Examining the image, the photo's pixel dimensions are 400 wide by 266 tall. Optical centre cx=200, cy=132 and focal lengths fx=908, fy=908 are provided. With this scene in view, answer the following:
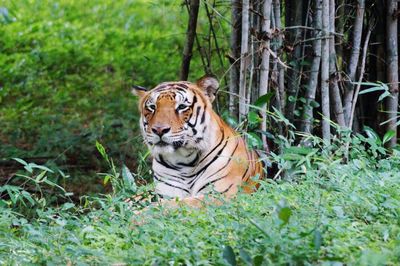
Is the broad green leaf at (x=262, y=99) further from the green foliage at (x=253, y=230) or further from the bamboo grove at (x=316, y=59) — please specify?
the green foliage at (x=253, y=230)

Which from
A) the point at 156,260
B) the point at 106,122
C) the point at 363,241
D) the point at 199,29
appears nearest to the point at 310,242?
the point at 363,241

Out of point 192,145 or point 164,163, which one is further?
point 164,163

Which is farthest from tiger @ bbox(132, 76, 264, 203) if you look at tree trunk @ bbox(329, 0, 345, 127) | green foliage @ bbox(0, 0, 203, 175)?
green foliage @ bbox(0, 0, 203, 175)

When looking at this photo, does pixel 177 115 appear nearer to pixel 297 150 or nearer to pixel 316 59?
pixel 297 150

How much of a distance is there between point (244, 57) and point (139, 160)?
3.74 ft

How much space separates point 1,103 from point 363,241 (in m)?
6.57

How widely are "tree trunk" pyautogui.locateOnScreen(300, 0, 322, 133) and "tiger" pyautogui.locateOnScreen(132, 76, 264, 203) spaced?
42cm

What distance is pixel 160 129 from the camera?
5570 mm

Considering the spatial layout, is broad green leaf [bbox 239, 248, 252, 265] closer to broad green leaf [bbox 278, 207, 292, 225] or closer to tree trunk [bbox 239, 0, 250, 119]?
broad green leaf [bbox 278, 207, 292, 225]

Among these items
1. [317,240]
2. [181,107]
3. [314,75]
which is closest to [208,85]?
[181,107]

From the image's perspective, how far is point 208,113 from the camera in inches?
229

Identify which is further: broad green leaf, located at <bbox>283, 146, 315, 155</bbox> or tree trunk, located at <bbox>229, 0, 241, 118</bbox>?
tree trunk, located at <bbox>229, 0, 241, 118</bbox>

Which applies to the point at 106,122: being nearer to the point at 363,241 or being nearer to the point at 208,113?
the point at 208,113

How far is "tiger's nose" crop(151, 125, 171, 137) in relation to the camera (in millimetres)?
5574
